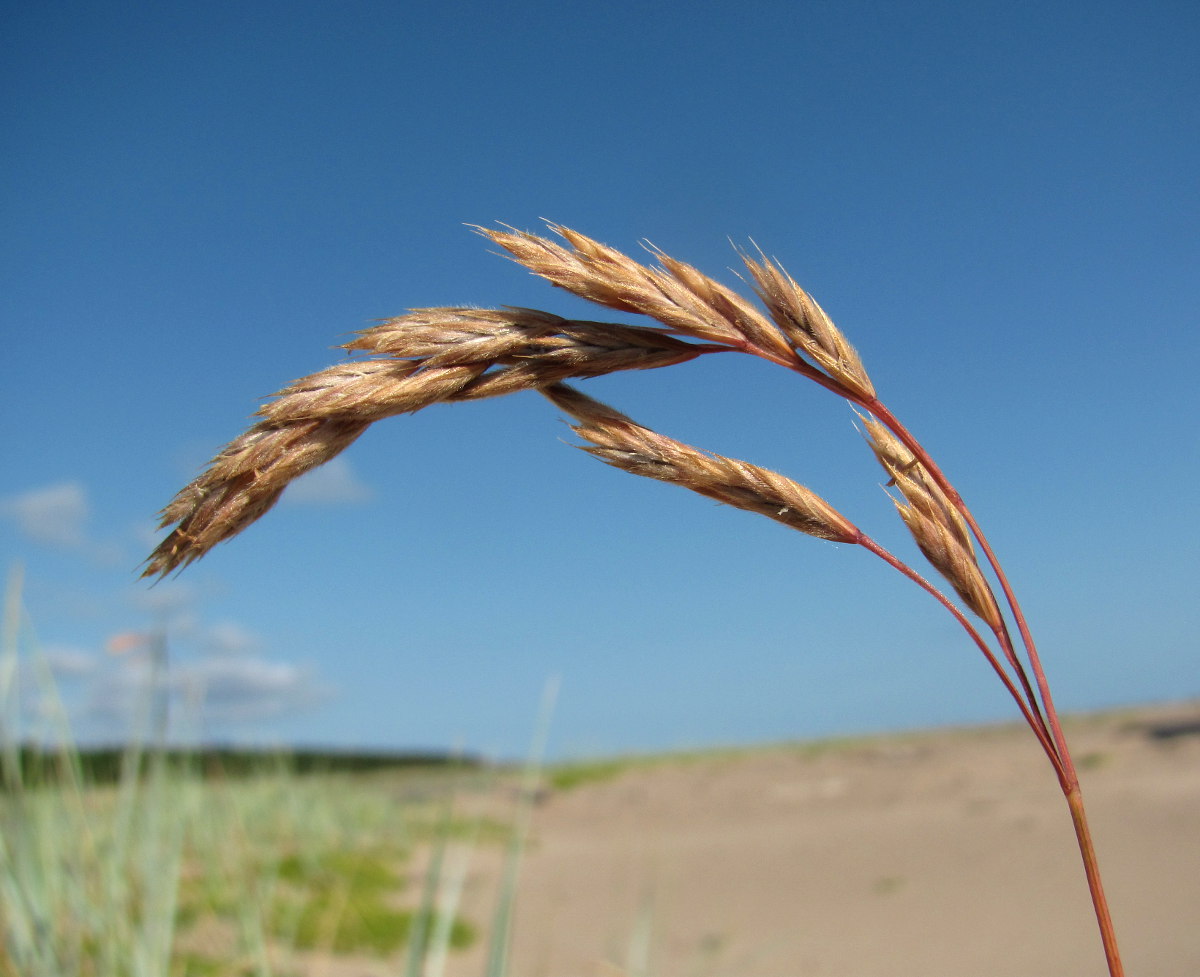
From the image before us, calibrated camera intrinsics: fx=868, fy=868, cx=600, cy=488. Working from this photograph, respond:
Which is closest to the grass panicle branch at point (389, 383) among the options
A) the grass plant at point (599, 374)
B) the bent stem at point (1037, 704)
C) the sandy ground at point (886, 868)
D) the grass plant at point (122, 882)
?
the grass plant at point (599, 374)

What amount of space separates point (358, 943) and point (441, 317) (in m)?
4.73

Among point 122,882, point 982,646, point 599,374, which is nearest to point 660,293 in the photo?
point 599,374

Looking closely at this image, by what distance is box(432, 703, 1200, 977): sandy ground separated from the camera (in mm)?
4816

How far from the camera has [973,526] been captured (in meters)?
0.78

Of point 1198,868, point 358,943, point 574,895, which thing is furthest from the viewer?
point 574,895

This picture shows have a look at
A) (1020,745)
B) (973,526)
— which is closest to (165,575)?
(973,526)

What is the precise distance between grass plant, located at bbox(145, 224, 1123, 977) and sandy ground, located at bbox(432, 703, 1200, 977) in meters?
1.28

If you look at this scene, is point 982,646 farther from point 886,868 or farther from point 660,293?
point 886,868

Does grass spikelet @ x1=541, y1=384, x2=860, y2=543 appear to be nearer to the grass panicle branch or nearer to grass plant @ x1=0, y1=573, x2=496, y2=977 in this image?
the grass panicle branch

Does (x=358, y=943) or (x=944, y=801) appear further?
(x=944, y=801)

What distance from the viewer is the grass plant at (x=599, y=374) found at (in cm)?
78

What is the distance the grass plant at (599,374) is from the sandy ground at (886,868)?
1277 millimetres

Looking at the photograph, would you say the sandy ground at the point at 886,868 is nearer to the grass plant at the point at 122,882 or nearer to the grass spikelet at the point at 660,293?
the grass plant at the point at 122,882

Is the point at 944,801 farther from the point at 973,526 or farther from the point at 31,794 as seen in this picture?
the point at 973,526
